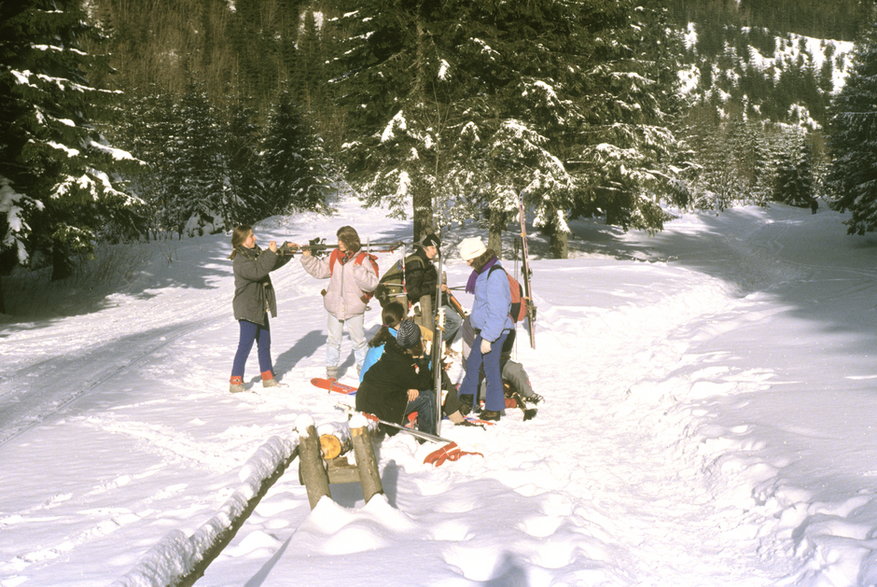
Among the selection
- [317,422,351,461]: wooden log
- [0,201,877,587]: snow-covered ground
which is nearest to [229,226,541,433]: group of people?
[0,201,877,587]: snow-covered ground

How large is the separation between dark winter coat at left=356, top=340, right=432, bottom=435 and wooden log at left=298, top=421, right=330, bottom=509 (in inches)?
77.2

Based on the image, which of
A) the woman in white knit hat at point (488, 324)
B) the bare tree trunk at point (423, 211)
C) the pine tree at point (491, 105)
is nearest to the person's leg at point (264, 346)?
the woman in white knit hat at point (488, 324)

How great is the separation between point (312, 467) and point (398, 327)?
2.41m

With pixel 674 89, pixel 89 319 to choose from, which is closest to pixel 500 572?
pixel 89 319

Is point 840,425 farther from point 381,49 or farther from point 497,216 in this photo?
point 381,49

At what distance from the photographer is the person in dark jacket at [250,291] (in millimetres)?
7762

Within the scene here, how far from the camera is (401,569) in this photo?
358 centimetres

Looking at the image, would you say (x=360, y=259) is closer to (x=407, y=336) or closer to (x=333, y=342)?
(x=333, y=342)

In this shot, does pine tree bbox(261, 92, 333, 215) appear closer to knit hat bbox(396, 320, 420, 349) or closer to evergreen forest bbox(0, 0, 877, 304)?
evergreen forest bbox(0, 0, 877, 304)

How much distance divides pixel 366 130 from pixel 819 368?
16.6 m

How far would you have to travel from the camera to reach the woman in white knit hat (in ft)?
22.9

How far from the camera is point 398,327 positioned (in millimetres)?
6496

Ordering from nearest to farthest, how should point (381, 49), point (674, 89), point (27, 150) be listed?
point (27, 150) < point (381, 49) < point (674, 89)

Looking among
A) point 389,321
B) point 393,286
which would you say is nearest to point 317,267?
point 393,286
